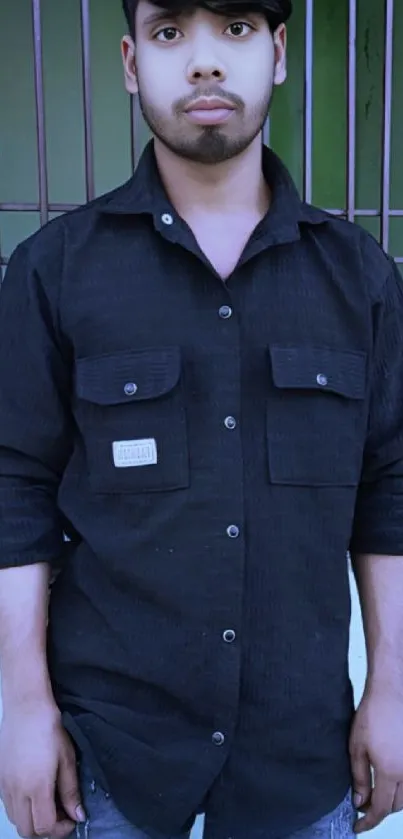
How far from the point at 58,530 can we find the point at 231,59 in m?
0.68

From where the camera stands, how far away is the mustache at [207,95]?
1.16 meters

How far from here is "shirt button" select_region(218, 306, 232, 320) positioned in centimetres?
120

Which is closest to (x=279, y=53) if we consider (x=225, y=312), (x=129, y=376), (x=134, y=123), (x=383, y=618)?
(x=225, y=312)

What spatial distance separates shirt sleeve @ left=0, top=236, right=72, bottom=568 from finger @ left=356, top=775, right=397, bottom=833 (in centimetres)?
57

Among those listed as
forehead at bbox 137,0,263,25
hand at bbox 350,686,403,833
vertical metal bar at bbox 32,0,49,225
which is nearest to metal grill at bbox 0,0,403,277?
vertical metal bar at bbox 32,0,49,225

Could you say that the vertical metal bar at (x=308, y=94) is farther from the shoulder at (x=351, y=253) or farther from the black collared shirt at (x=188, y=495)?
the black collared shirt at (x=188, y=495)

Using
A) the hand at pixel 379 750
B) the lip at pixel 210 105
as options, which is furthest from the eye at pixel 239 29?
the hand at pixel 379 750

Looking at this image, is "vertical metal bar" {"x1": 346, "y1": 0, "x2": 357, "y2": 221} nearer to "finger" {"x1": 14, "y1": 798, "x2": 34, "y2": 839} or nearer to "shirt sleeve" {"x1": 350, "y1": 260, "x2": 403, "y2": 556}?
"shirt sleeve" {"x1": 350, "y1": 260, "x2": 403, "y2": 556}

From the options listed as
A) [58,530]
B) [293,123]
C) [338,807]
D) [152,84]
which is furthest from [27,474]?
[293,123]

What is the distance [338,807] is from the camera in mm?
1286

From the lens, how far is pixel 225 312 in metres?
1.20

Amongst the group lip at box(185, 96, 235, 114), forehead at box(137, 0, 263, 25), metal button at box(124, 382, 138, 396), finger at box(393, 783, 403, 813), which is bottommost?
finger at box(393, 783, 403, 813)

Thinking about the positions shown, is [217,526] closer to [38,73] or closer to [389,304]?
[389,304]

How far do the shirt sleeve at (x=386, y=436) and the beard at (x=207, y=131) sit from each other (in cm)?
30
